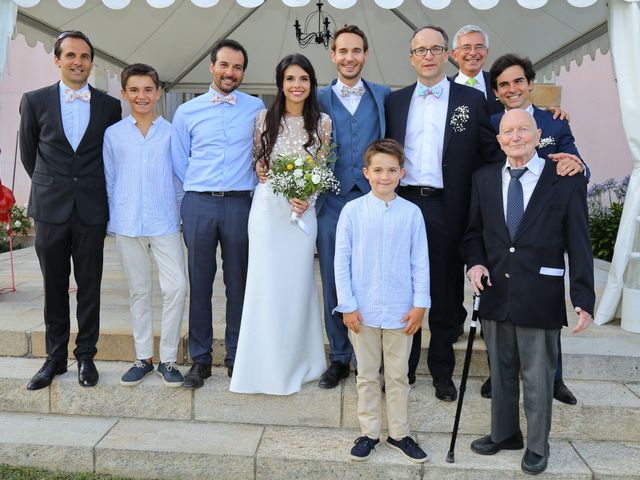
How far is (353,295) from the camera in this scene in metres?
3.21

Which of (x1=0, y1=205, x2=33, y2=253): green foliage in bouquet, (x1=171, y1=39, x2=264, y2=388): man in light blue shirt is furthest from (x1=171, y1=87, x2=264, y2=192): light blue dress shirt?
(x1=0, y1=205, x2=33, y2=253): green foliage in bouquet

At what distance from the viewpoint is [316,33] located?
728cm

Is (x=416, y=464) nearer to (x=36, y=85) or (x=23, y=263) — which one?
(x=23, y=263)

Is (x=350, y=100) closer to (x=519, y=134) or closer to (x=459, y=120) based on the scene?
(x=459, y=120)

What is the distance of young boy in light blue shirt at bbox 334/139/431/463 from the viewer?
124 inches

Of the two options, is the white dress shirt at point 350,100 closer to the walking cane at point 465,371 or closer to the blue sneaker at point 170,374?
the walking cane at point 465,371

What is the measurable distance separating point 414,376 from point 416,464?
2.15 ft

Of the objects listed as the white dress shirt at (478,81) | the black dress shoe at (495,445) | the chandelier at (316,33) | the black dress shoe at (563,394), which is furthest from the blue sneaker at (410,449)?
the chandelier at (316,33)

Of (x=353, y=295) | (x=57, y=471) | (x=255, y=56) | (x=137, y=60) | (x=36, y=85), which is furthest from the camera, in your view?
(x=36, y=85)

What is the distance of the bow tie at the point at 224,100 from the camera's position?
365 cm

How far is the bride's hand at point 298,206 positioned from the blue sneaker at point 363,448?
1.30 metres

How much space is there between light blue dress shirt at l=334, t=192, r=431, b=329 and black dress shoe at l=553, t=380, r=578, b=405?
1.16 meters

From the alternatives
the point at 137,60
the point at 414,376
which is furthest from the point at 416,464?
the point at 137,60

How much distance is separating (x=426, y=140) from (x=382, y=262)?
2.80ft
